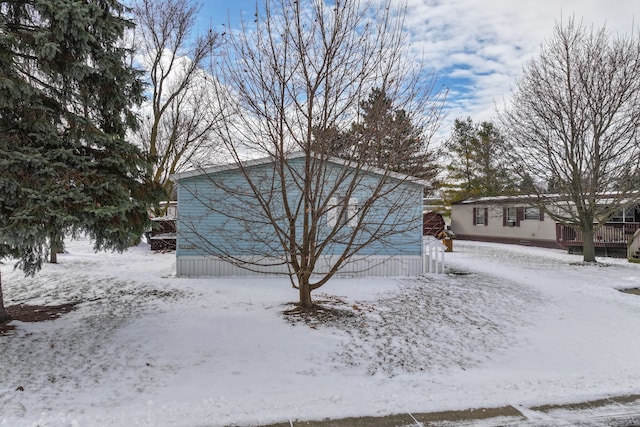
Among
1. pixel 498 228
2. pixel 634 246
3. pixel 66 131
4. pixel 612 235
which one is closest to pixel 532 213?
pixel 498 228

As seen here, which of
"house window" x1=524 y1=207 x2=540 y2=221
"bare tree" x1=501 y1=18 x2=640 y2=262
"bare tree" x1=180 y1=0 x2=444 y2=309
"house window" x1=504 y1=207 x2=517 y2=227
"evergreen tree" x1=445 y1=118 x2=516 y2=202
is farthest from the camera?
"evergreen tree" x1=445 y1=118 x2=516 y2=202

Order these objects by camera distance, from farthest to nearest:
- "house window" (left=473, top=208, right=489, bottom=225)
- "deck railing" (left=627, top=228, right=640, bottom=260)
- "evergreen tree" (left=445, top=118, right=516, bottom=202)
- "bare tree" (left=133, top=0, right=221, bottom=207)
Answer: "evergreen tree" (left=445, top=118, right=516, bottom=202) → "house window" (left=473, top=208, right=489, bottom=225) → "bare tree" (left=133, top=0, right=221, bottom=207) → "deck railing" (left=627, top=228, right=640, bottom=260)

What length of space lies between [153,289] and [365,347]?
5660 mm

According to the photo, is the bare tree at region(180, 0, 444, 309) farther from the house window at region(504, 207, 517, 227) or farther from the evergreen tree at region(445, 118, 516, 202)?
the evergreen tree at region(445, 118, 516, 202)

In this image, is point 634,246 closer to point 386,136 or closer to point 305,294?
point 386,136

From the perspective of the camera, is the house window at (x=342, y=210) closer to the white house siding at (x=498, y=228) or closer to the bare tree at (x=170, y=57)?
the bare tree at (x=170, y=57)

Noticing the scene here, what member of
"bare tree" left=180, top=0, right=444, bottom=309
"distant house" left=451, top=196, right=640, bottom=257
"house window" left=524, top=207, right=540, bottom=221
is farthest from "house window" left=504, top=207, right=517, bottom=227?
"bare tree" left=180, top=0, right=444, bottom=309

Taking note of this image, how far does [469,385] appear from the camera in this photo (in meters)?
4.10

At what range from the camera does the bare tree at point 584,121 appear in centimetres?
1341

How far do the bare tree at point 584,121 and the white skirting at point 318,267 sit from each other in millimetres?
7746

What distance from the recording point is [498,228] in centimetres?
2341

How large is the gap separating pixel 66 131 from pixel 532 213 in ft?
72.5

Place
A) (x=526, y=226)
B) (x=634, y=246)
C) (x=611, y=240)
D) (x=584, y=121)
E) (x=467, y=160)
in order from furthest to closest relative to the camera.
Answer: (x=467, y=160), (x=526, y=226), (x=611, y=240), (x=634, y=246), (x=584, y=121)

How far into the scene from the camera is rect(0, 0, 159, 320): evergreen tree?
4379mm
